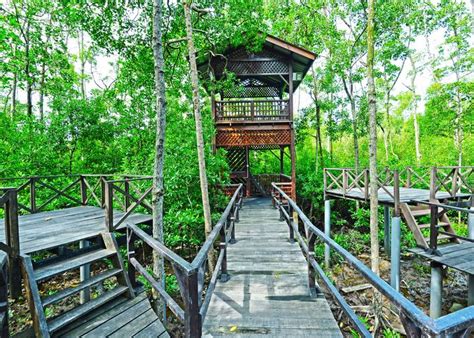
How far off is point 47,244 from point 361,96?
16246 millimetres

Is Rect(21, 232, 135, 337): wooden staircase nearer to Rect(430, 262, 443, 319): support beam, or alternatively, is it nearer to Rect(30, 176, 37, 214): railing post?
Rect(30, 176, 37, 214): railing post

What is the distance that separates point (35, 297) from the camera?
9.45ft

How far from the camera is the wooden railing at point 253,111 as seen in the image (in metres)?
10.1

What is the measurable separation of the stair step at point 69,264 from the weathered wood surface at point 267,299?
2.04 metres

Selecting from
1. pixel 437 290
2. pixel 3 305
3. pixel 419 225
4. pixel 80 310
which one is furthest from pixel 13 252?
pixel 419 225

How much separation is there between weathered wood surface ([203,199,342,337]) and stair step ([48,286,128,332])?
166cm

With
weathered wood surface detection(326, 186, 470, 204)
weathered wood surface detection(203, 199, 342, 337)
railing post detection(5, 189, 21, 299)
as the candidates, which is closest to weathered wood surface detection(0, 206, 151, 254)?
railing post detection(5, 189, 21, 299)

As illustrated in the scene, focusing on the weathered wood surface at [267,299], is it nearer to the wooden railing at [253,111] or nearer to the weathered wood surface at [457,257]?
the weathered wood surface at [457,257]

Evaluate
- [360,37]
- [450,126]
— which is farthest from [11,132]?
[450,126]

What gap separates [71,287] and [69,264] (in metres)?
0.35

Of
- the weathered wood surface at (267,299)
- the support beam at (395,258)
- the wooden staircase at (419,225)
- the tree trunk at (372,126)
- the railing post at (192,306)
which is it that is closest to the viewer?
the railing post at (192,306)

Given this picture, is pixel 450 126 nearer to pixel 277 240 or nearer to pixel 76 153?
pixel 277 240

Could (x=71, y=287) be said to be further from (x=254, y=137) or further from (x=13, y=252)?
(x=254, y=137)

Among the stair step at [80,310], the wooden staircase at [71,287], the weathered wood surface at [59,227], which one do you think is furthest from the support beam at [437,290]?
the weathered wood surface at [59,227]
